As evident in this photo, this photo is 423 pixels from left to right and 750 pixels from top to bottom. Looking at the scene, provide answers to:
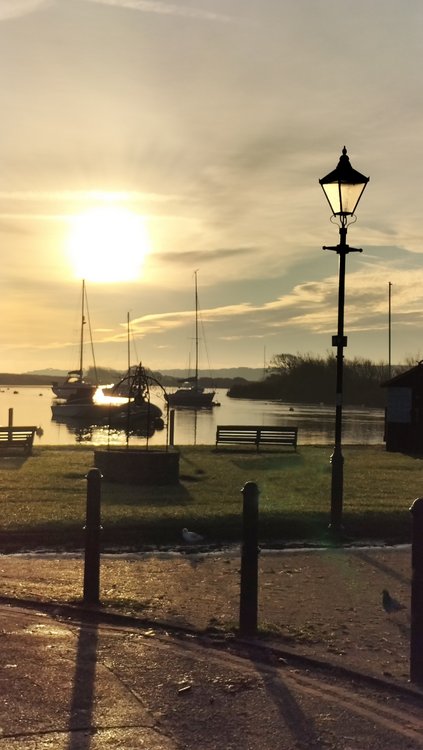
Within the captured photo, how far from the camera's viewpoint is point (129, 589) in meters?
7.07

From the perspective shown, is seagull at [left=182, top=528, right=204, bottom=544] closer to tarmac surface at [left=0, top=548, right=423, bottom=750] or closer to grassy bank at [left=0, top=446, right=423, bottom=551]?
grassy bank at [left=0, top=446, right=423, bottom=551]

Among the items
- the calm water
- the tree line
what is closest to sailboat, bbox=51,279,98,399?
the calm water

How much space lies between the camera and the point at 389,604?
6551 mm

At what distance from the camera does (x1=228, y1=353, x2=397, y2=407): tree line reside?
12569 cm

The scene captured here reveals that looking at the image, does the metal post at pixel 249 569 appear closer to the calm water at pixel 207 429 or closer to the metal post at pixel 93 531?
the metal post at pixel 93 531

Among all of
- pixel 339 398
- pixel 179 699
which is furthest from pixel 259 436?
pixel 179 699

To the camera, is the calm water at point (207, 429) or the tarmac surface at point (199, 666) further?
the calm water at point (207, 429)

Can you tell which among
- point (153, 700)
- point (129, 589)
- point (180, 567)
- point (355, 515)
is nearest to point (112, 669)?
point (153, 700)

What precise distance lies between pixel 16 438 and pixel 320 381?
113 m

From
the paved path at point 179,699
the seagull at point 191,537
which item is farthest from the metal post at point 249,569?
the seagull at point 191,537

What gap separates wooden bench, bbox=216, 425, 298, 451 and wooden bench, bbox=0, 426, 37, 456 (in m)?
6.68

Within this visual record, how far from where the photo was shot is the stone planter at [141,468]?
16.4m

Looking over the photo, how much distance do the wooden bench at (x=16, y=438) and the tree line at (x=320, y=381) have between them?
3771 inches

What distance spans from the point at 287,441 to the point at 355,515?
1622cm
